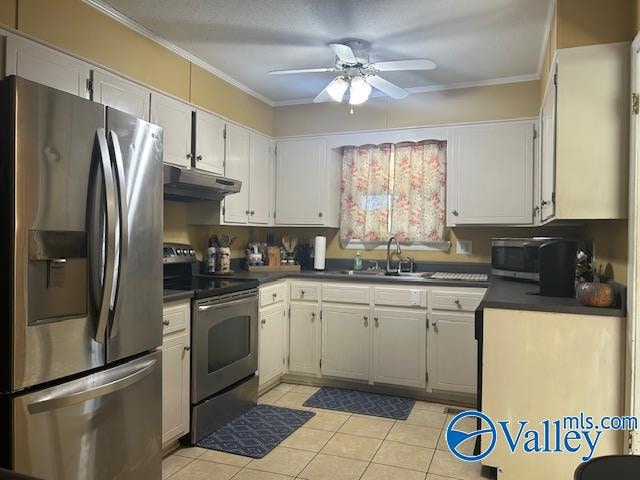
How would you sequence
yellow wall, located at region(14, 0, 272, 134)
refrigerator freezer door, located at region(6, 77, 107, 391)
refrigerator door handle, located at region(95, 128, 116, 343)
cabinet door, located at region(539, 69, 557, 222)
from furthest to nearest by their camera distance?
cabinet door, located at region(539, 69, 557, 222) < yellow wall, located at region(14, 0, 272, 134) < refrigerator door handle, located at region(95, 128, 116, 343) < refrigerator freezer door, located at region(6, 77, 107, 391)

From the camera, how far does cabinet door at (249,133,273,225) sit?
13.4ft

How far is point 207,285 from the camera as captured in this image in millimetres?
3010

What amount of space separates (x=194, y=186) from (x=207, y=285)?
24.7 inches

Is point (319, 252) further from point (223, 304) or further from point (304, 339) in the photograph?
point (223, 304)

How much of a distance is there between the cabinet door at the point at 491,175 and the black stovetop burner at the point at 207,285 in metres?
1.77

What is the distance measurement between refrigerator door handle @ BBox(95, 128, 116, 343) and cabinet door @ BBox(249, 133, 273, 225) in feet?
7.13

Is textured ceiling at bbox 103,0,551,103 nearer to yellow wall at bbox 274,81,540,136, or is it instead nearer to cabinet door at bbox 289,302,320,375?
yellow wall at bbox 274,81,540,136

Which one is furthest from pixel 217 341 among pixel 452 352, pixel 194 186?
pixel 452 352

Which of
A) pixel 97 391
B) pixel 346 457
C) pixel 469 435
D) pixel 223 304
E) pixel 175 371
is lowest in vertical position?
pixel 346 457

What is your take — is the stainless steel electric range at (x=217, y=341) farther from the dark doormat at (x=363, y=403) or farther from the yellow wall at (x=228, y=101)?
the yellow wall at (x=228, y=101)

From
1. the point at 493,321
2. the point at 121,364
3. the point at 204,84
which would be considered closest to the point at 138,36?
the point at 204,84

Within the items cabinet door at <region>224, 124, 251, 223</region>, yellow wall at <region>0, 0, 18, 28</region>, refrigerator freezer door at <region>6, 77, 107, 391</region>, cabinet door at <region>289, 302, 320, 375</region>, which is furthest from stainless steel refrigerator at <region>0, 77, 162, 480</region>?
cabinet door at <region>289, 302, 320, 375</region>

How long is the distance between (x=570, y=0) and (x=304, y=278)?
2554 millimetres

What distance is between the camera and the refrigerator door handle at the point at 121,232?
6.29 feet
